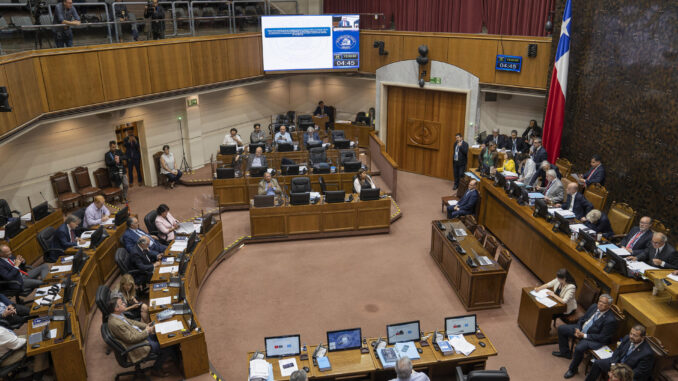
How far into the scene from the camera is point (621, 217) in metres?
9.34

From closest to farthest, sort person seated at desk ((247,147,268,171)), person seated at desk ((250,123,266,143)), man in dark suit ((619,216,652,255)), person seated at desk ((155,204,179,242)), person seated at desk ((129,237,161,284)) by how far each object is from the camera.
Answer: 1. man in dark suit ((619,216,652,255))
2. person seated at desk ((129,237,161,284))
3. person seated at desk ((155,204,179,242))
4. person seated at desk ((247,147,268,171))
5. person seated at desk ((250,123,266,143))

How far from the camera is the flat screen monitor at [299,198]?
36.7 feet

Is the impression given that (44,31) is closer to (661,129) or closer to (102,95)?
(102,95)

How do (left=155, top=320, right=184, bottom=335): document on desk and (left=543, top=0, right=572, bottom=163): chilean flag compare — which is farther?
(left=543, top=0, right=572, bottom=163): chilean flag

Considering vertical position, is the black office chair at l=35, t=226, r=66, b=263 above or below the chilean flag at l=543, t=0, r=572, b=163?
below

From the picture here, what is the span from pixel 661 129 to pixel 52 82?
12.2m

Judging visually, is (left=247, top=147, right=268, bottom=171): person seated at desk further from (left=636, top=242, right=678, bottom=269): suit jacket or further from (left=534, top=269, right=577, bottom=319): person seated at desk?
(left=636, top=242, right=678, bottom=269): suit jacket

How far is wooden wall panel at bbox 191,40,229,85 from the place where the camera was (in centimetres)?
1408

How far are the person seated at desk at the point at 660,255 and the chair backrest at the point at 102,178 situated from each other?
1263cm

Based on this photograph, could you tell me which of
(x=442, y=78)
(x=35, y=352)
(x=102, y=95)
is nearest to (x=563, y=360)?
(x=35, y=352)

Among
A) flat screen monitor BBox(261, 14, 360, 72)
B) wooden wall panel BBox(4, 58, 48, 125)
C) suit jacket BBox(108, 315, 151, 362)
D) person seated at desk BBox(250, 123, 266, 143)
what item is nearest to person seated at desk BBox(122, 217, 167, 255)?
suit jacket BBox(108, 315, 151, 362)

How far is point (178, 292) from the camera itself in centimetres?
784

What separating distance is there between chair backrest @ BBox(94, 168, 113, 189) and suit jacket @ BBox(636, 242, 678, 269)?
1271 cm

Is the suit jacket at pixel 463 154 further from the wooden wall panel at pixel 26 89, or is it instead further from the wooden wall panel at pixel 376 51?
the wooden wall panel at pixel 26 89
